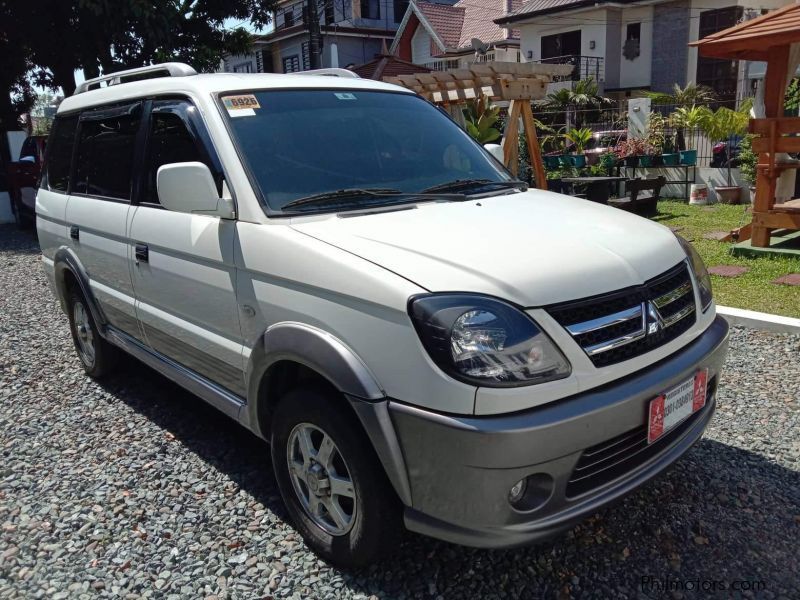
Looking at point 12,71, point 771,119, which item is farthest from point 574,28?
point 771,119

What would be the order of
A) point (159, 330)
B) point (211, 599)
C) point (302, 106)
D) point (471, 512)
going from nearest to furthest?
point (471, 512), point (211, 599), point (302, 106), point (159, 330)

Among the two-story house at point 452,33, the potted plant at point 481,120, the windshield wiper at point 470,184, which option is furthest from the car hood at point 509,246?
the two-story house at point 452,33

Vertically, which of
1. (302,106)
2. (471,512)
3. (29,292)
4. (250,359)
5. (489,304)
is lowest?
(29,292)

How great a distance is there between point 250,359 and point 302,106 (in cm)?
132

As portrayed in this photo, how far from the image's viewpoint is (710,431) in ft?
12.3

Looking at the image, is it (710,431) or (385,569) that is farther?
(710,431)

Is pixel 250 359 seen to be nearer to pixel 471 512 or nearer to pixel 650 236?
pixel 471 512

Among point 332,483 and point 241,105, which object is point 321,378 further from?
point 241,105

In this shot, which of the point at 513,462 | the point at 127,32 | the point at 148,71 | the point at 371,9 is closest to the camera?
the point at 513,462

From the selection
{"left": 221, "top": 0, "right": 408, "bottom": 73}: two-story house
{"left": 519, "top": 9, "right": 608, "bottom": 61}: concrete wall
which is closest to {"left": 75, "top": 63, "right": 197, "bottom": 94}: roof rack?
{"left": 519, "top": 9, "right": 608, "bottom": 61}: concrete wall

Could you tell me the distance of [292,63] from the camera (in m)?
40.4

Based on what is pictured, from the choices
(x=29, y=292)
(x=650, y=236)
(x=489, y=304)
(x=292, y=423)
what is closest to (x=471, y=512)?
(x=489, y=304)

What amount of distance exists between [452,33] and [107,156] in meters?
33.0

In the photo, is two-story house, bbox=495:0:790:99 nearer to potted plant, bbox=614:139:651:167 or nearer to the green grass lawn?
potted plant, bbox=614:139:651:167
